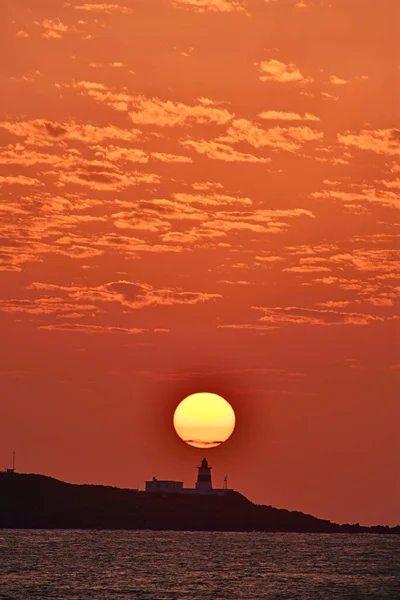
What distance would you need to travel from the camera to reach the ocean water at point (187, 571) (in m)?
110

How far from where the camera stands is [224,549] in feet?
604

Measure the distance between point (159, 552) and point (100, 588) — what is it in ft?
190

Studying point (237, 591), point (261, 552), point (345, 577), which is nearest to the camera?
point (237, 591)

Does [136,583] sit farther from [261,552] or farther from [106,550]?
[261,552]

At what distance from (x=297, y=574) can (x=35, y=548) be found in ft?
149

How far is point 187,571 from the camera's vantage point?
136 meters

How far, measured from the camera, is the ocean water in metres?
110

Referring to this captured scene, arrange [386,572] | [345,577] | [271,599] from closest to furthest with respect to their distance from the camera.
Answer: [271,599], [345,577], [386,572]

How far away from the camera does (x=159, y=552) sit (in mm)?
169375

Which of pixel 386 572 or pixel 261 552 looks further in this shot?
pixel 261 552

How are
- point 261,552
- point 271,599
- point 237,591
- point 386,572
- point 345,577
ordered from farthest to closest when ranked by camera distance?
point 261,552 → point 386,572 → point 345,577 → point 237,591 → point 271,599

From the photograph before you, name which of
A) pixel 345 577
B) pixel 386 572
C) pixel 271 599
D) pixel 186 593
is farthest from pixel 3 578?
pixel 386 572

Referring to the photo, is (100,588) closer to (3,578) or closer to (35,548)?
(3,578)

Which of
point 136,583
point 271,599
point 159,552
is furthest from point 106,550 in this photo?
point 271,599
